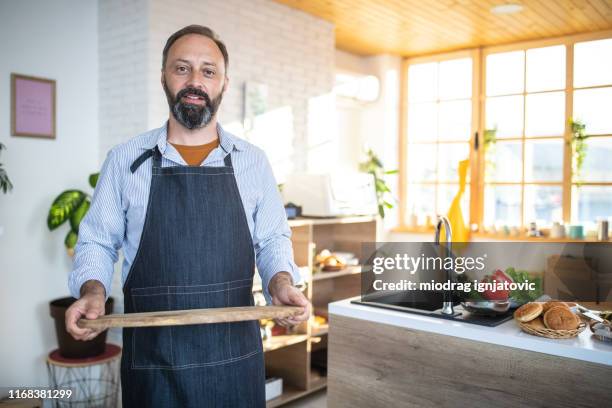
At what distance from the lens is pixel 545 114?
5.67 m

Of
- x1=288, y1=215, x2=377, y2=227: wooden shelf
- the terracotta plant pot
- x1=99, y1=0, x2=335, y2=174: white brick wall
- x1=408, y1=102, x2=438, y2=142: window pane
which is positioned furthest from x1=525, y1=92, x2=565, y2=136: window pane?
the terracotta plant pot

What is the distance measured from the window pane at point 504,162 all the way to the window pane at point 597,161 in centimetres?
63

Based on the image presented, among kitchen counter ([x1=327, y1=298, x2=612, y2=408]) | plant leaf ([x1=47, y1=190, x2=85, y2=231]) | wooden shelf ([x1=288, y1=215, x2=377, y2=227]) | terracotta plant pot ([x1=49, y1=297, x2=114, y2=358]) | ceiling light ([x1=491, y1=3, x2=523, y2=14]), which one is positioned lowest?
terracotta plant pot ([x1=49, y1=297, x2=114, y2=358])

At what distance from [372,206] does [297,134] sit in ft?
3.04

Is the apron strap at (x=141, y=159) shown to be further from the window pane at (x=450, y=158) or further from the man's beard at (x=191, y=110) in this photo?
the window pane at (x=450, y=158)

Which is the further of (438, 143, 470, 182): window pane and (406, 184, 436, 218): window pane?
(406, 184, 436, 218): window pane

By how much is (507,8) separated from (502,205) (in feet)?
7.13

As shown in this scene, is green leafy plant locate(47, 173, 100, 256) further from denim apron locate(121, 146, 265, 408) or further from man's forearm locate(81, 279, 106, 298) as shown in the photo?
man's forearm locate(81, 279, 106, 298)

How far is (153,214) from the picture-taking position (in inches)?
67.9

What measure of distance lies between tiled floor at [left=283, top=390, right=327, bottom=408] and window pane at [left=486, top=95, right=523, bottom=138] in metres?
3.44

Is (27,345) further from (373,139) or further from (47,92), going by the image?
(373,139)

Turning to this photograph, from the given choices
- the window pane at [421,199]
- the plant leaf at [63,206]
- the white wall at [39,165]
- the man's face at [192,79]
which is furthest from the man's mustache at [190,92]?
the window pane at [421,199]

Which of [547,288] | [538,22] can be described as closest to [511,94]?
[538,22]

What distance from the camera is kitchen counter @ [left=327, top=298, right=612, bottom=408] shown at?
1.88 metres
